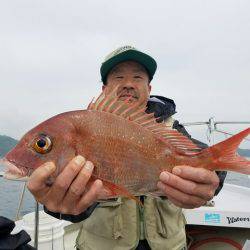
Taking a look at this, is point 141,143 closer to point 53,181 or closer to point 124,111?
point 124,111

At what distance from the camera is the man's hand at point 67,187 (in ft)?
7.88

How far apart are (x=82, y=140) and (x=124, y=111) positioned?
43 centimetres

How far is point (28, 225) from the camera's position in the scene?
15.6 ft

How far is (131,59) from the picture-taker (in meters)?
4.13

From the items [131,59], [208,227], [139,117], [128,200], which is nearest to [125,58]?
[131,59]

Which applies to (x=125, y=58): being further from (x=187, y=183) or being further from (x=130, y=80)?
(x=187, y=183)

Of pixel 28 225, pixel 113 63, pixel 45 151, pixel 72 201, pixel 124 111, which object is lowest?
pixel 28 225

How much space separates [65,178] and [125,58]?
2.08m

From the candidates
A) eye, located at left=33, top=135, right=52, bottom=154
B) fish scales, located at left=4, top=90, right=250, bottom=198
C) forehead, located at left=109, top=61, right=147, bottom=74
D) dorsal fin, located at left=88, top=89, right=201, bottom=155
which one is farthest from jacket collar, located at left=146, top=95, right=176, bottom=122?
eye, located at left=33, top=135, right=52, bottom=154

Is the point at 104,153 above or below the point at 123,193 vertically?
above

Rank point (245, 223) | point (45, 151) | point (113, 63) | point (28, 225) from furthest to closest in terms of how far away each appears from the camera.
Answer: point (245, 223) < point (28, 225) < point (113, 63) < point (45, 151)

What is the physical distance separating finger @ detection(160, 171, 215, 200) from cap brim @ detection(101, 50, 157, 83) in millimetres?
1927

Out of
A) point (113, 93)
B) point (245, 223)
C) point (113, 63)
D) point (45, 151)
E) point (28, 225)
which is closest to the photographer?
point (45, 151)

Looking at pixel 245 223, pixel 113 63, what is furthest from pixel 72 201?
pixel 245 223
